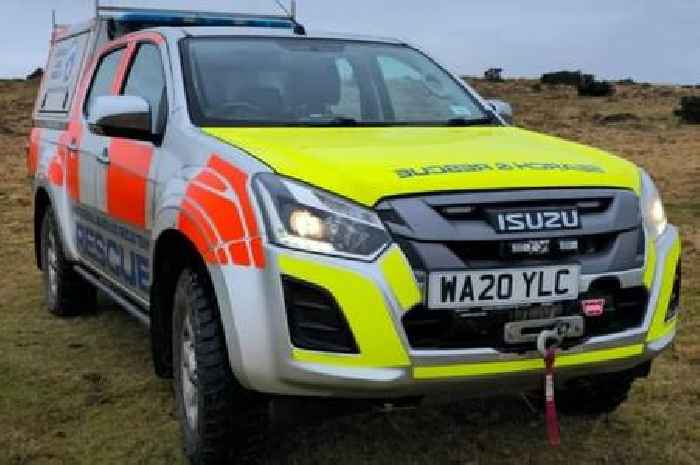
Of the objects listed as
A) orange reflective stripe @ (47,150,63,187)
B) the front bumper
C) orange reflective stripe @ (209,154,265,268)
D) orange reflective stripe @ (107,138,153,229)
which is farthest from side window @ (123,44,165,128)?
the front bumper

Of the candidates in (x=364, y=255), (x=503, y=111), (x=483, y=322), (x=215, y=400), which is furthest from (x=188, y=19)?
(x=483, y=322)

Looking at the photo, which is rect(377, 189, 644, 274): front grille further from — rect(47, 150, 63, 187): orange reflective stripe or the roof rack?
the roof rack

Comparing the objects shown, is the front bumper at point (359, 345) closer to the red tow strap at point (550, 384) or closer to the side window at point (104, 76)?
the red tow strap at point (550, 384)

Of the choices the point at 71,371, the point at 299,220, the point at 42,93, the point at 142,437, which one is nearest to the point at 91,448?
the point at 142,437

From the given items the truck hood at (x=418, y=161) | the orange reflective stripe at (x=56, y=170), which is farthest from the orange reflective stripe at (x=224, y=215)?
the orange reflective stripe at (x=56, y=170)

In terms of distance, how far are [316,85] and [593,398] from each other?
68.4 inches

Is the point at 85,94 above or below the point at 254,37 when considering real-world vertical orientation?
Result: below

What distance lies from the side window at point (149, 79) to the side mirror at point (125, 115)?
7 cm

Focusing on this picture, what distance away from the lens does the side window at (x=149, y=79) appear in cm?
422

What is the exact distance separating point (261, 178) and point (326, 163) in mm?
209

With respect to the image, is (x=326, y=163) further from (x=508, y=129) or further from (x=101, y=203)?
(x=101, y=203)

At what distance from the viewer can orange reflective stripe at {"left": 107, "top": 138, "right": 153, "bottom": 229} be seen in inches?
162

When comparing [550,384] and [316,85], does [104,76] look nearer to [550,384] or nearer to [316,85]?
[316,85]

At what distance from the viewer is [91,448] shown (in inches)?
153
